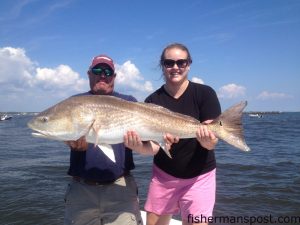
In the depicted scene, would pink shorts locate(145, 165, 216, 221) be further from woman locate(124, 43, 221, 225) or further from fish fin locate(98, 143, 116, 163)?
fish fin locate(98, 143, 116, 163)

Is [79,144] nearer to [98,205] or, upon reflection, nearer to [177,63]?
[98,205]

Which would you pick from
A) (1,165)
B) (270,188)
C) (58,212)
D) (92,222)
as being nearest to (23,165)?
(1,165)

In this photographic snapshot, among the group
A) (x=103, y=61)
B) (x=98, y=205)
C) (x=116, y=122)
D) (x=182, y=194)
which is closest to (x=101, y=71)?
(x=103, y=61)

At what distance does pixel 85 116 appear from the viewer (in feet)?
14.8

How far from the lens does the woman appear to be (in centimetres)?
491

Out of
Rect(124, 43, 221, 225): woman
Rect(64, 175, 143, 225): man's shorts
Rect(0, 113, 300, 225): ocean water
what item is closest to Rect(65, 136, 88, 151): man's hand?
Rect(64, 175, 143, 225): man's shorts

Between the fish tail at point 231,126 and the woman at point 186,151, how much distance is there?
0.23 meters

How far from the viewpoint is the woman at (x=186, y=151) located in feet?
16.1

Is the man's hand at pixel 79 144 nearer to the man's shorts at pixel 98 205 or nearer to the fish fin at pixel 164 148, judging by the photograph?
the man's shorts at pixel 98 205

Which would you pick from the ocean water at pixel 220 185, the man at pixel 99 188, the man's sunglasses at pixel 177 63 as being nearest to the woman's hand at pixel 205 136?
the man's sunglasses at pixel 177 63

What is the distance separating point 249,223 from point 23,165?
12.9 m

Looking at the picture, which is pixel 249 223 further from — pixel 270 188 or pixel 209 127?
pixel 209 127

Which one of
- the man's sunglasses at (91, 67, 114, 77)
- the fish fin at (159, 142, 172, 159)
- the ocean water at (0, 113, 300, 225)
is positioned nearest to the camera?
the fish fin at (159, 142, 172, 159)

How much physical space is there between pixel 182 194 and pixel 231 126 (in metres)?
1.27
